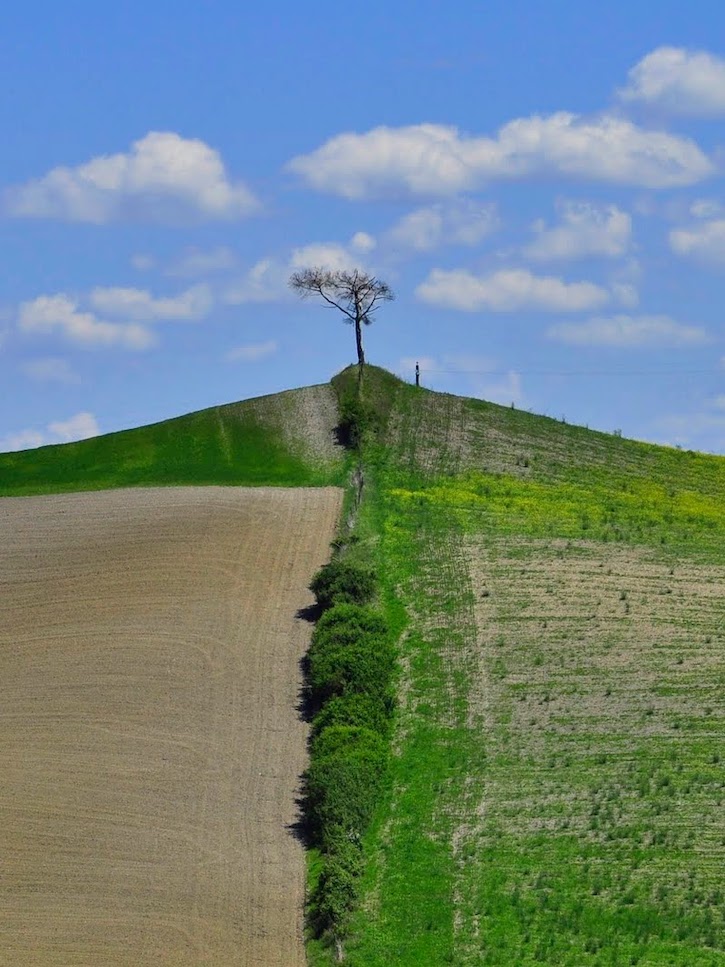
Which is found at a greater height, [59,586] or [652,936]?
[59,586]

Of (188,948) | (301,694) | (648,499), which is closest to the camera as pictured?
(188,948)

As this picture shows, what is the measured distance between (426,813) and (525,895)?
17.8 ft

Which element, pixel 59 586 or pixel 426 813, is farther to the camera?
pixel 59 586

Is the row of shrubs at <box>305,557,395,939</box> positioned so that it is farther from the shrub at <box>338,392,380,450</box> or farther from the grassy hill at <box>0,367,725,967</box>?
the shrub at <box>338,392,380,450</box>

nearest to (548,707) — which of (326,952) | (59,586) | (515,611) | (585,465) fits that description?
(515,611)

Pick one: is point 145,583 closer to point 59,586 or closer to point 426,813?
point 59,586

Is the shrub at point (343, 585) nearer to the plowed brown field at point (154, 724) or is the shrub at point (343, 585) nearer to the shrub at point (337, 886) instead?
the plowed brown field at point (154, 724)

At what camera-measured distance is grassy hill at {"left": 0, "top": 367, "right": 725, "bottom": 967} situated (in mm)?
41375

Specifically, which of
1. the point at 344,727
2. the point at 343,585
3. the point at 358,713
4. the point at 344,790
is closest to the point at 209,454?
the point at 343,585

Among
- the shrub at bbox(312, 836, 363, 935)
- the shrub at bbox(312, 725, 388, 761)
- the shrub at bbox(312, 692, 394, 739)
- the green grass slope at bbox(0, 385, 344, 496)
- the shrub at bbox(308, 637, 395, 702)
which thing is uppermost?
the green grass slope at bbox(0, 385, 344, 496)

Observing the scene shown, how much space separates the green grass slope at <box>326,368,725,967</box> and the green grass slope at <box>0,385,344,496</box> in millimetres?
2678

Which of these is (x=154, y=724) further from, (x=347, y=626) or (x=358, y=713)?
(x=347, y=626)

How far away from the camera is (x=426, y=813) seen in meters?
46.8

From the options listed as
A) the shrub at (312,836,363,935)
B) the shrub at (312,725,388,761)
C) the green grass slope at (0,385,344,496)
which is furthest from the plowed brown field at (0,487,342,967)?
the green grass slope at (0,385,344,496)
